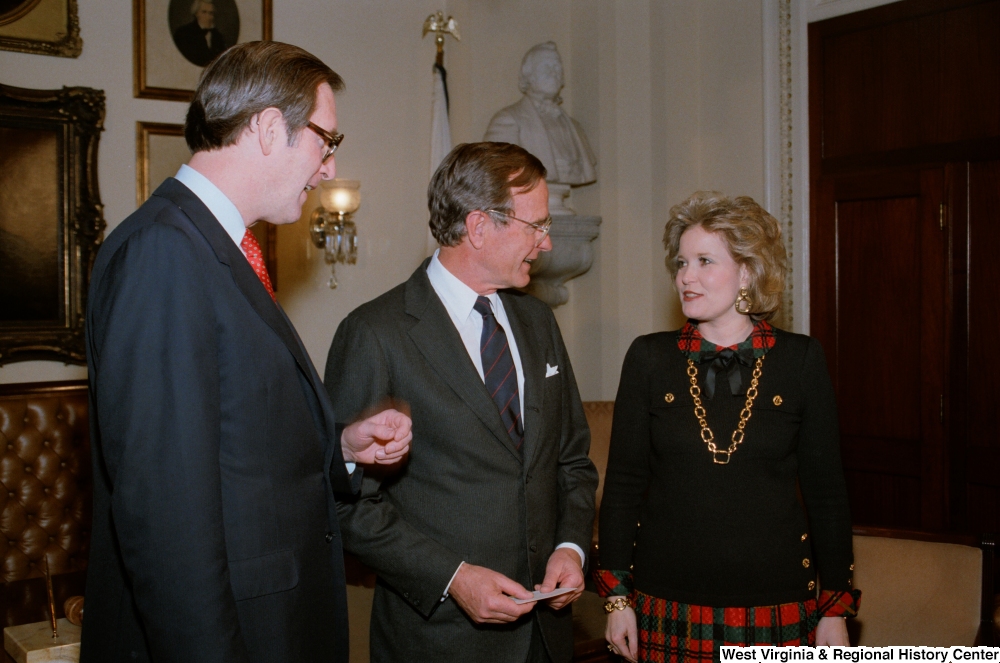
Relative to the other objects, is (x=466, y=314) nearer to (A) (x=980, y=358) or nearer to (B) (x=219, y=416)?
(B) (x=219, y=416)

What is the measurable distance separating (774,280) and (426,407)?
91 cm

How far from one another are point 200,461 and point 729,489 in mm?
1243

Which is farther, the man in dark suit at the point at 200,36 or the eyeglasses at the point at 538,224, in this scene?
the man in dark suit at the point at 200,36

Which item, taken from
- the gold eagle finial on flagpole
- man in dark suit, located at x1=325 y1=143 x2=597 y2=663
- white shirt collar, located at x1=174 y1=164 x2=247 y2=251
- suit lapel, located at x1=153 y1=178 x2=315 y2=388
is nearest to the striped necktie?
man in dark suit, located at x1=325 y1=143 x2=597 y2=663

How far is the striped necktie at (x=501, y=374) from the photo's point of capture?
2.00 metres

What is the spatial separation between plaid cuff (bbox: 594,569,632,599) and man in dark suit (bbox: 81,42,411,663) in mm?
726

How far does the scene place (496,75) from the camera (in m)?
5.30

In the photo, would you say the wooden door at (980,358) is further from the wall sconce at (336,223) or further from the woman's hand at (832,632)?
the wall sconce at (336,223)

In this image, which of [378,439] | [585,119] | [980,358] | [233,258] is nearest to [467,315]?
[378,439]

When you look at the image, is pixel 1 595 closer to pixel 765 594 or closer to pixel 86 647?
pixel 86 647

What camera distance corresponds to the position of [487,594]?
70.2 inches

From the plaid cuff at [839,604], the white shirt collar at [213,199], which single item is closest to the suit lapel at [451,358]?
the white shirt collar at [213,199]

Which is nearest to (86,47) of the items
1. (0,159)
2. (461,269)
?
(0,159)

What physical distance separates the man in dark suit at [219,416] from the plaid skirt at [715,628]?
80 centimetres
